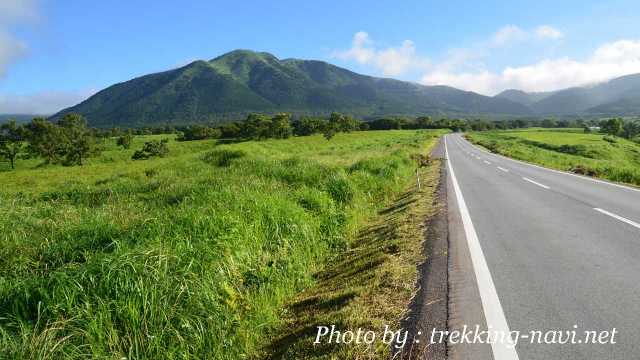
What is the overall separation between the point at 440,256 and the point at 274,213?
10.4ft

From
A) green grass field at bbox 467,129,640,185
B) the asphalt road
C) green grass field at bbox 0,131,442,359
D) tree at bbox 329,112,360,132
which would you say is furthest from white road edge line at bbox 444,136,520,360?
tree at bbox 329,112,360,132

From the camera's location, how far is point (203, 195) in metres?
8.95

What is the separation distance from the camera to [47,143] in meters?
67.2

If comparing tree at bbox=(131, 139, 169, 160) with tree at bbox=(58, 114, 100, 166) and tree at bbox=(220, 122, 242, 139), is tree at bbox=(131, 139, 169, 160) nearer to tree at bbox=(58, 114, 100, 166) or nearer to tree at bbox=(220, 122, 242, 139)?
tree at bbox=(58, 114, 100, 166)

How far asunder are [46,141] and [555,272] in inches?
3169

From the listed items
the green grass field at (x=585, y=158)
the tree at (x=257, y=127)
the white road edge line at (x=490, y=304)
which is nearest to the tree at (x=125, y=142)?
the tree at (x=257, y=127)

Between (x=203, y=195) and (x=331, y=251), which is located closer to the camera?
(x=331, y=251)

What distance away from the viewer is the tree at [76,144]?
222ft

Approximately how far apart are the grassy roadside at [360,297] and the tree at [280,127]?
3079 inches

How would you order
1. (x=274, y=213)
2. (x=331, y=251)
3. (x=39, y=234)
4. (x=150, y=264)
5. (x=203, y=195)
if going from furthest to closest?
(x=203, y=195)
(x=331, y=251)
(x=274, y=213)
(x=39, y=234)
(x=150, y=264)

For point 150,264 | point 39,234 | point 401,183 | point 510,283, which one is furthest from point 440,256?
point 401,183

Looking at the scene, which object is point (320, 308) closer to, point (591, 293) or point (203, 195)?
point (591, 293)

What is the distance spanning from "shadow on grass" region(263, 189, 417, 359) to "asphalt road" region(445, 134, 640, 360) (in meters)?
1.27

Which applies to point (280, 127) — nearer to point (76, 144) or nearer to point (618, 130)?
point (76, 144)
